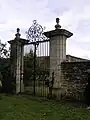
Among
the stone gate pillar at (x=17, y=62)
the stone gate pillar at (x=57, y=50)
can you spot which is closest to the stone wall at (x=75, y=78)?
the stone gate pillar at (x=57, y=50)

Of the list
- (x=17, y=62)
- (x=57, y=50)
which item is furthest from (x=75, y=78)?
(x=17, y=62)

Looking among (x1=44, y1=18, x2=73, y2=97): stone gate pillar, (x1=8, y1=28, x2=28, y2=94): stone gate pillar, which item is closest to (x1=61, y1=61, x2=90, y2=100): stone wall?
(x1=44, y1=18, x2=73, y2=97): stone gate pillar

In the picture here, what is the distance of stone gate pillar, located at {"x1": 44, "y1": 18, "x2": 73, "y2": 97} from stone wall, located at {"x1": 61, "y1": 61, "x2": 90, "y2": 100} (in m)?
0.24

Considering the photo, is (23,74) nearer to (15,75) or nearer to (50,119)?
(15,75)

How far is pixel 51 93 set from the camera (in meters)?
8.71

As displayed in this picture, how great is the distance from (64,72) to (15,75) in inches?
114

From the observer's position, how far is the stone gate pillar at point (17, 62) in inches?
422

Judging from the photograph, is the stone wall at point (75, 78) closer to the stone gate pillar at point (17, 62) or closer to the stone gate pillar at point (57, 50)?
the stone gate pillar at point (57, 50)

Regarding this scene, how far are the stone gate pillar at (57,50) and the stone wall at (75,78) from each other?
238mm

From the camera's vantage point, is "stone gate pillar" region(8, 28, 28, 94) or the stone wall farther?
"stone gate pillar" region(8, 28, 28, 94)

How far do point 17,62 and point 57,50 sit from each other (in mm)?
2625

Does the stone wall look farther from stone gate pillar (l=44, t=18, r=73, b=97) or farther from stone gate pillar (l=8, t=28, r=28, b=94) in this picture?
stone gate pillar (l=8, t=28, r=28, b=94)

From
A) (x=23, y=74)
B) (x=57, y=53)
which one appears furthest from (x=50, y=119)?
(x=23, y=74)

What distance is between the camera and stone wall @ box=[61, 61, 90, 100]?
8.22m
